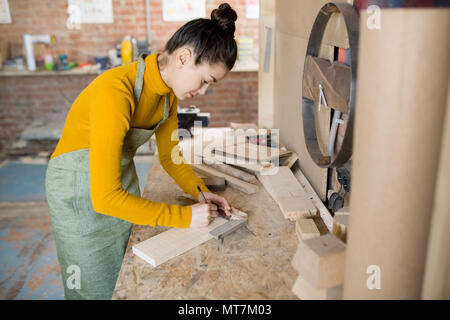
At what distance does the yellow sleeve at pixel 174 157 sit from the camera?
1663 mm

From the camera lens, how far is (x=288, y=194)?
60.7 inches

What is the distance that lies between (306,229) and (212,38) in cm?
72

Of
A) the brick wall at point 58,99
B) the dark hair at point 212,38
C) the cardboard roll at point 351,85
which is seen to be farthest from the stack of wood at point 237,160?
the brick wall at point 58,99

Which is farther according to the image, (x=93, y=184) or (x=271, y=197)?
(x=271, y=197)

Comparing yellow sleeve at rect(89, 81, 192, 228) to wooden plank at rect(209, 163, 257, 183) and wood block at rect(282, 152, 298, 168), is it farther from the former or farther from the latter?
wood block at rect(282, 152, 298, 168)

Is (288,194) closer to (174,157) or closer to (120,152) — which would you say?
(174,157)

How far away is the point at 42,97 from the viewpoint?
5129 millimetres

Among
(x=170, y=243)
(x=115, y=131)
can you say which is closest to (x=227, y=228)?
(x=170, y=243)

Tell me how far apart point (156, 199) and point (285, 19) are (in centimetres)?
123

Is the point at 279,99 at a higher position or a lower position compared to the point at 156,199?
higher

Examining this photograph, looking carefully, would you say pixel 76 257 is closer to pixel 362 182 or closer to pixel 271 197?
pixel 271 197

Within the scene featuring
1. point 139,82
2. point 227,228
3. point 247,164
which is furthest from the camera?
point 247,164

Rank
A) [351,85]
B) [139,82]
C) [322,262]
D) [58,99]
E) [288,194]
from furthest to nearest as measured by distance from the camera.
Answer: [58,99] < [288,194] < [139,82] < [351,85] < [322,262]
